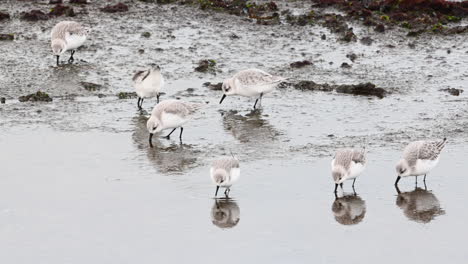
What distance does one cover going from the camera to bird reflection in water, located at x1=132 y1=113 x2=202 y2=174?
15.7 m

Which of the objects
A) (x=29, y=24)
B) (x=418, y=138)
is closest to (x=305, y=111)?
(x=418, y=138)

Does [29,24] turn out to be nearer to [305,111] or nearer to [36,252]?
[305,111]

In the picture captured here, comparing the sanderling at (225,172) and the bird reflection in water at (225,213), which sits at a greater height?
the sanderling at (225,172)

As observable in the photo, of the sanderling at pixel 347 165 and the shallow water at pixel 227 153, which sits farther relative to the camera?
the sanderling at pixel 347 165

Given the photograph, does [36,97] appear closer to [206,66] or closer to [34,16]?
[206,66]

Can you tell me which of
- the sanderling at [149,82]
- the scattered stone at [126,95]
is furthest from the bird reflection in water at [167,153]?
the scattered stone at [126,95]

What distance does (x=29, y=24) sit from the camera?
2575 cm

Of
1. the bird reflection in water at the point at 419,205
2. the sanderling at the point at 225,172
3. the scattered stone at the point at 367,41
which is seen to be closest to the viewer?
the bird reflection in water at the point at 419,205

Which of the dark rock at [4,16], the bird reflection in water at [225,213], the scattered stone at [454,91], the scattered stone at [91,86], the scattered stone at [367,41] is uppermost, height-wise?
the dark rock at [4,16]

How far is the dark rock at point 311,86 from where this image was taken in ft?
66.8

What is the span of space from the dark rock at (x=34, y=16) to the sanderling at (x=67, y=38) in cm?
348

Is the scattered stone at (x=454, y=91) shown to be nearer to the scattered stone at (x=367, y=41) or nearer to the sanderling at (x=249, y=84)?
the sanderling at (x=249, y=84)

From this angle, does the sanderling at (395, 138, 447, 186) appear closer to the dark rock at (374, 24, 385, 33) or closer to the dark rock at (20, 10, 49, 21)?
the dark rock at (374, 24, 385, 33)

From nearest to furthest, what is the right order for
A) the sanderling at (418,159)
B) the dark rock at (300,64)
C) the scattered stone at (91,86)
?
1. the sanderling at (418,159)
2. the scattered stone at (91,86)
3. the dark rock at (300,64)
